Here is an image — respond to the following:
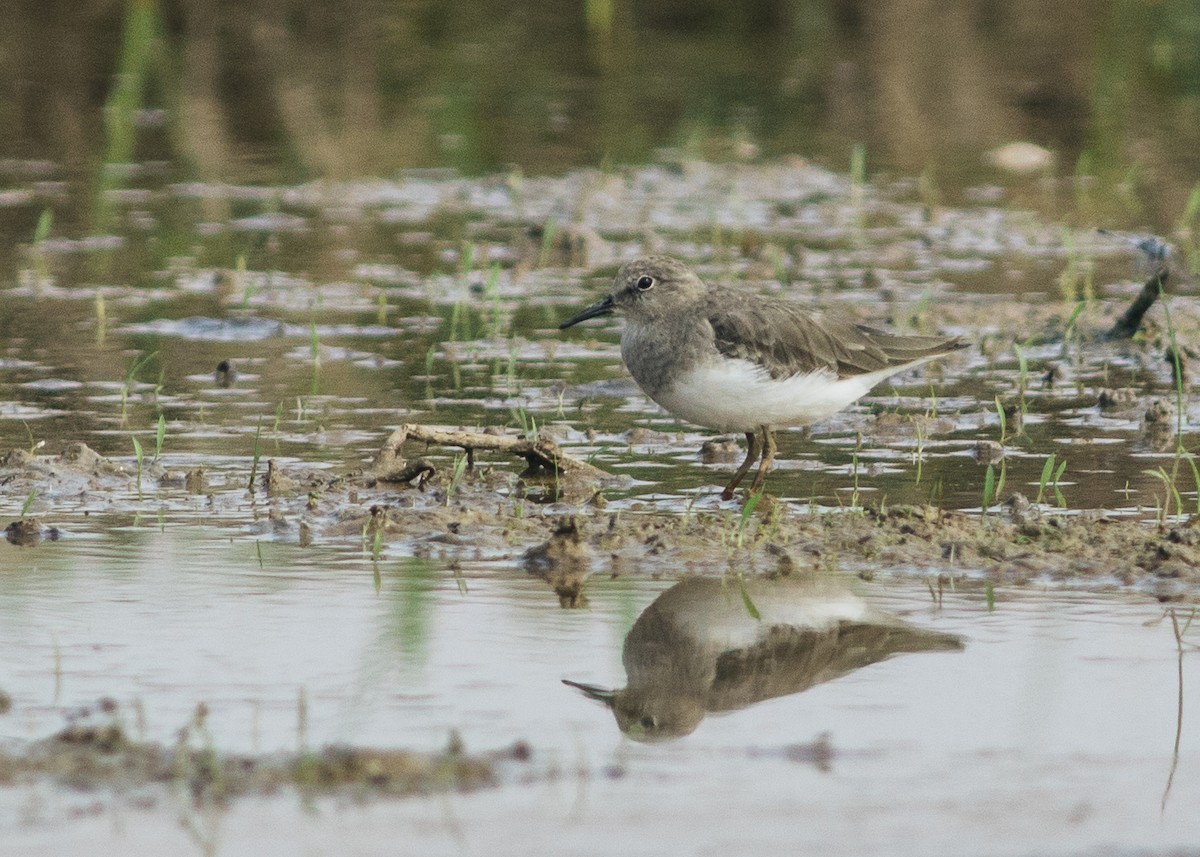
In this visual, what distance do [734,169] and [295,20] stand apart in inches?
247

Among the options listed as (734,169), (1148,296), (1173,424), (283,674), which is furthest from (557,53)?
(283,674)

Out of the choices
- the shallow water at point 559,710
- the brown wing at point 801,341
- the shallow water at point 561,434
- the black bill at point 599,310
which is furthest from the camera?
the black bill at point 599,310

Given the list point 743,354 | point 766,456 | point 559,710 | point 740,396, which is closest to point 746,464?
point 766,456

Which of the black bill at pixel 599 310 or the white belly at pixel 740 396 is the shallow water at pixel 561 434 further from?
the black bill at pixel 599 310

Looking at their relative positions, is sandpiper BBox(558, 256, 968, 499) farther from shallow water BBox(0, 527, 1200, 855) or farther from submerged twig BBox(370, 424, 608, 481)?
shallow water BBox(0, 527, 1200, 855)

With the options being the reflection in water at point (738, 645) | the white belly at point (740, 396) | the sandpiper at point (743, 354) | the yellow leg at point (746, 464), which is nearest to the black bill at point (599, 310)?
the sandpiper at point (743, 354)

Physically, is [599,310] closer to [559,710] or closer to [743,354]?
[743,354]

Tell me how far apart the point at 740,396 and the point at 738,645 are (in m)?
2.10

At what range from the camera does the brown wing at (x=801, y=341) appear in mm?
7551

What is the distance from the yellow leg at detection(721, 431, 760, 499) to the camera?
736 cm

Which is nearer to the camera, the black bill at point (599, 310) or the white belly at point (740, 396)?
the white belly at point (740, 396)

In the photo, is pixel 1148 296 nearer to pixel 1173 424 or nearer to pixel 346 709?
pixel 1173 424

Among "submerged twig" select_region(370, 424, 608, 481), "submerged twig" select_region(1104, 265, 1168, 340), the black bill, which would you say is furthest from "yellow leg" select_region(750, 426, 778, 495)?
"submerged twig" select_region(1104, 265, 1168, 340)

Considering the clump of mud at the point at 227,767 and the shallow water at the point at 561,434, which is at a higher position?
the shallow water at the point at 561,434
